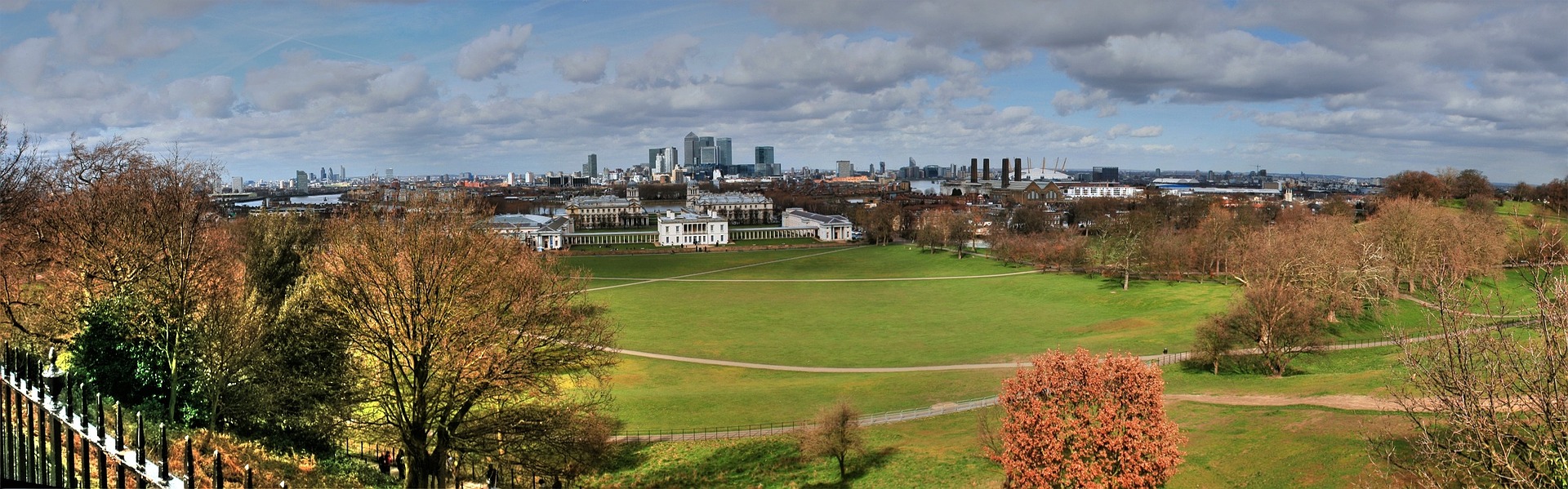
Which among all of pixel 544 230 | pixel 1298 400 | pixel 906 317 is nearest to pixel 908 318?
pixel 906 317

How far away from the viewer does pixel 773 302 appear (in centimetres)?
7238

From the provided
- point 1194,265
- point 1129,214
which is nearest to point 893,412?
point 1194,265

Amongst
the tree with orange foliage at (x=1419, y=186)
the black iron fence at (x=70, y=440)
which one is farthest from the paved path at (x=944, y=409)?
the tree with orange foliage at (x=1419, y=186)

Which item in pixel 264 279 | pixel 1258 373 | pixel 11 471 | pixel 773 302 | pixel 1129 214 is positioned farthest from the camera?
pixel 1129 214

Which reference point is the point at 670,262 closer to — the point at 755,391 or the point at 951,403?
the point at 755,391

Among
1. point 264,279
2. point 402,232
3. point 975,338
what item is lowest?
point 975,338

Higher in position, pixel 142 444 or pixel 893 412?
pixel 142 444

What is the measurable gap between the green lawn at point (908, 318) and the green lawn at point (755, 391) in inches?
156

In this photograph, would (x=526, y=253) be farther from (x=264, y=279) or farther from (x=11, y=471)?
(x=11, y=471)

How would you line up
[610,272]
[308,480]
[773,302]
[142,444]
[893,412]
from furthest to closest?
[610,272] → [773,302] → [893,412] → [308,480] → [142,444]

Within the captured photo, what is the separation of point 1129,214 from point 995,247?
2144cm

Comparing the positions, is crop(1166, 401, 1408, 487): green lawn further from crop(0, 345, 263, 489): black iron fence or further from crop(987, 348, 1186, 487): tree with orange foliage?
crop(0, 345, 263, 489): black iron fence

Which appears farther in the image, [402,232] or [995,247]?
[995,247]

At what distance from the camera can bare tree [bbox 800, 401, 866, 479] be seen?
2742 cm
